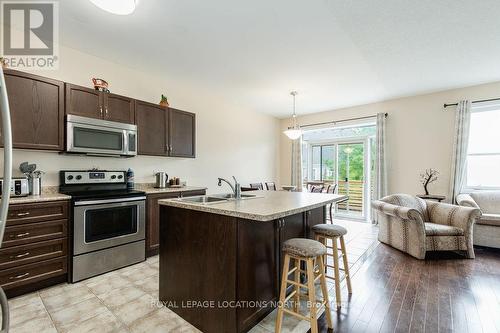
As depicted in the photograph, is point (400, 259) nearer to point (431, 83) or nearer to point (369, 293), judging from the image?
point (369, 293)

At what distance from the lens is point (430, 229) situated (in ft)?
10.9

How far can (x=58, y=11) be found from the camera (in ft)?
7.65

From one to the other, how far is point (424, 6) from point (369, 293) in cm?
279

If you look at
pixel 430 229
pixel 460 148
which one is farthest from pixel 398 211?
pixel 460 148

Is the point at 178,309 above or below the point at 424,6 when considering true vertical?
below

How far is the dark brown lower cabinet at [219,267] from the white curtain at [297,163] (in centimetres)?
427

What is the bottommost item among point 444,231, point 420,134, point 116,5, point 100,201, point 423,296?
point 423,296

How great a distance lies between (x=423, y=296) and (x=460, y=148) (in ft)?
10.5

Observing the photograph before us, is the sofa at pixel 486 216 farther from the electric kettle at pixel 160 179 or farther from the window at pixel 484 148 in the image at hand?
the electric kettle at pixel 160 179

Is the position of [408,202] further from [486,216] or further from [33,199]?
[33,199]

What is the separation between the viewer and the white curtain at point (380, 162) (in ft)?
16.3

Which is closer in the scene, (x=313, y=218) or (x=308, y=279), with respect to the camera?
(x=308, y=279)

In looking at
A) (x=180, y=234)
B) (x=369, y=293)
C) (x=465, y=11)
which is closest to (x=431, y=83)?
(x=465, y=11)

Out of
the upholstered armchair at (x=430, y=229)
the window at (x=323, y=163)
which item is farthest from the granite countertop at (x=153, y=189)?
the window at (x=323, y=163)
